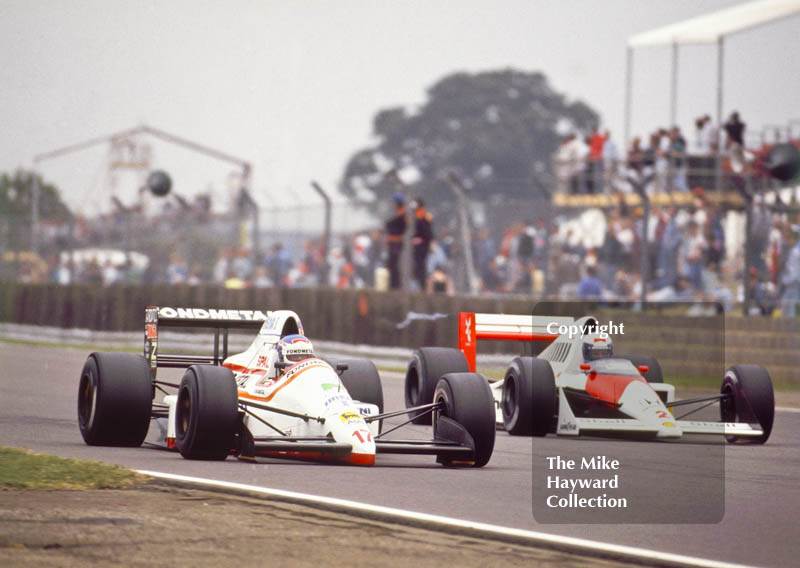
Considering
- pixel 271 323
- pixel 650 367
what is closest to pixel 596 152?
pixel 650 367

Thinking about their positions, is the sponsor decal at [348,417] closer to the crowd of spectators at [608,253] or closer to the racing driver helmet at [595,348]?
the racing driver helmet at [595,348]

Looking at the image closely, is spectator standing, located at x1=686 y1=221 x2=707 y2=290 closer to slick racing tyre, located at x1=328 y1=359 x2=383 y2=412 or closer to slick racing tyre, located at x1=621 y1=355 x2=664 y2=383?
slick racing tyre, located at x1=621 y1=355 x2=664 y2=383

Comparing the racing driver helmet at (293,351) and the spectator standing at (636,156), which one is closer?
the racing driver helmet at (293,351)

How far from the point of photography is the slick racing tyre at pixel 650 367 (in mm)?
11655

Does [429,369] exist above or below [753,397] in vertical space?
above

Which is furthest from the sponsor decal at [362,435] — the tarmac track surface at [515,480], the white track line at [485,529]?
the white track line at [485,529]

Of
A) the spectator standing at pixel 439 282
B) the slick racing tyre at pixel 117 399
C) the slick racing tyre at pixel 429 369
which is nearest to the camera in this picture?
the slick racing tyre at pixel 117 399

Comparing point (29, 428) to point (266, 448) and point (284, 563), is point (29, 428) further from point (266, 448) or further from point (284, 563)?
point (284, 563)

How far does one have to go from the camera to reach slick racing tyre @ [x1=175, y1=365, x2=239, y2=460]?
27.7ft

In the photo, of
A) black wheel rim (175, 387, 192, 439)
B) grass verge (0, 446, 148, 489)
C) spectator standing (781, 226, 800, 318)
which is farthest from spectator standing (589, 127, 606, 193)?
grass verge (0, 446, 148, 489)

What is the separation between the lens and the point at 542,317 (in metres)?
10.7

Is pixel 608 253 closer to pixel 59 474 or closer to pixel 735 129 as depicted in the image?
pixel 735 129

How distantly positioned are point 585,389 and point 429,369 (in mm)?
1390

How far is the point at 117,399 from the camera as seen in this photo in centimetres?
932
